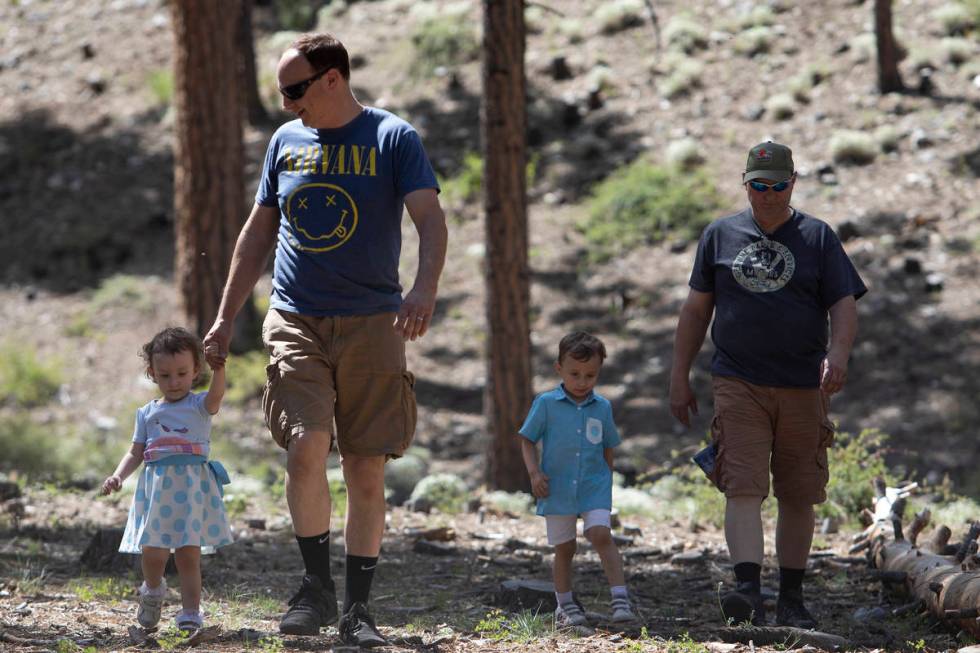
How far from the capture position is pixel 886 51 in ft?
57.0

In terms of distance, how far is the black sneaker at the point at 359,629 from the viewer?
15.8 feet

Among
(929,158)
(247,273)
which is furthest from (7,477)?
(929,158)

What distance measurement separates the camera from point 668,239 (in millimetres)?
16484

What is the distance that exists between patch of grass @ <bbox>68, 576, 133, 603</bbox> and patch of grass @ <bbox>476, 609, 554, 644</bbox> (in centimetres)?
176

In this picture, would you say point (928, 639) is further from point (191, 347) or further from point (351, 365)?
point (191, 347)

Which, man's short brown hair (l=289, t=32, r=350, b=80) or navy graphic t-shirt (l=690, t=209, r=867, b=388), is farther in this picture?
navy graphic t-shirt (l=690, t=209, r=867, b=388)

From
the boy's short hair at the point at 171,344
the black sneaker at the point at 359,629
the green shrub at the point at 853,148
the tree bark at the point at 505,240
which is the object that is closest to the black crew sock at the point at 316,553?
the black sneaker at the point at 359,629

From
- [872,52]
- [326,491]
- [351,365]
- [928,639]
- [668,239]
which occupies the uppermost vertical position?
[872,52]

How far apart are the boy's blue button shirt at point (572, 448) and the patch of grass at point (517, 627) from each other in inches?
17.9

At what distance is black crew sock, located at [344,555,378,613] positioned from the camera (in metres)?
4.96

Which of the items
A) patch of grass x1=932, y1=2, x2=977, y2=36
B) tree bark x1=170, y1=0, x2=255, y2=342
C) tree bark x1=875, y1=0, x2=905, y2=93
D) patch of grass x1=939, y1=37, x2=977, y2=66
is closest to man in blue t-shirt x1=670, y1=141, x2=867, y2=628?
tree bark x1=170, y1=0, x2=255, y2=342

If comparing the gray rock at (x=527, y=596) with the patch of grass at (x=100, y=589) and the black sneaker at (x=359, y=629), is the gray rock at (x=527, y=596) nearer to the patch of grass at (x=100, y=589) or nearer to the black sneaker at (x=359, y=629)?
the black sneaker at (x=359, y=629)

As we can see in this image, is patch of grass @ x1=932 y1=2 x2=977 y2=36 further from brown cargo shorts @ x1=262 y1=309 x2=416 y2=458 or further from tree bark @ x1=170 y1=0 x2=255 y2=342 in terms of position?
brown cargo shorts @ x1=262 y1=309 x2=416 y2=458

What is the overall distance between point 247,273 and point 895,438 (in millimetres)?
8513
